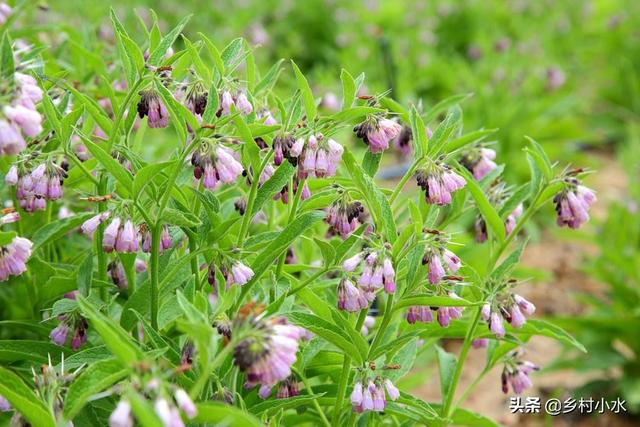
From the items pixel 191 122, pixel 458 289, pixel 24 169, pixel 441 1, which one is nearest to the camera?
pixel 191 122

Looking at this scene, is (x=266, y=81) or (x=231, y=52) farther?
(x=266, y=81)

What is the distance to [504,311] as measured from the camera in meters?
2.19

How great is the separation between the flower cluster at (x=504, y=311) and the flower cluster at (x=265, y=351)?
2.35 ft

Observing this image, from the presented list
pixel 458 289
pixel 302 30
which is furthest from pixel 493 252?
pixel 302 30

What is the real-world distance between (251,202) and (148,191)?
261 millimetres

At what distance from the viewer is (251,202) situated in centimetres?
205

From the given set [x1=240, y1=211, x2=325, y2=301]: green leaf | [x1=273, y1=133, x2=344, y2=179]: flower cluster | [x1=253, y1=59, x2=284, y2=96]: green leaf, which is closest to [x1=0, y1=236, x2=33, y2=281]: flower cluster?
[x1=240, y1=211, x2=325, y2=301]: green leaf

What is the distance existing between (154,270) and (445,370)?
104 centimetres

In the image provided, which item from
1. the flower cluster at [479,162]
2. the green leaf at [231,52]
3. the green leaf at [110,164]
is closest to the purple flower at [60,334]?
the green leaf at [110,164]

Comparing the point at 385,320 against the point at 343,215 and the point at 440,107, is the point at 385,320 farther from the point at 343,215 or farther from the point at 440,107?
the point at 440,107

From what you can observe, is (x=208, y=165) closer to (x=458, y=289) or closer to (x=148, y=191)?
(x=148, y=191)

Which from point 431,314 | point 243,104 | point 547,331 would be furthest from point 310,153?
point 547,331

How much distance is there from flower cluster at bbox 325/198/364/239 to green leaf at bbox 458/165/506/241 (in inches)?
12.5

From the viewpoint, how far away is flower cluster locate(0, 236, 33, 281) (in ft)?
6.51
